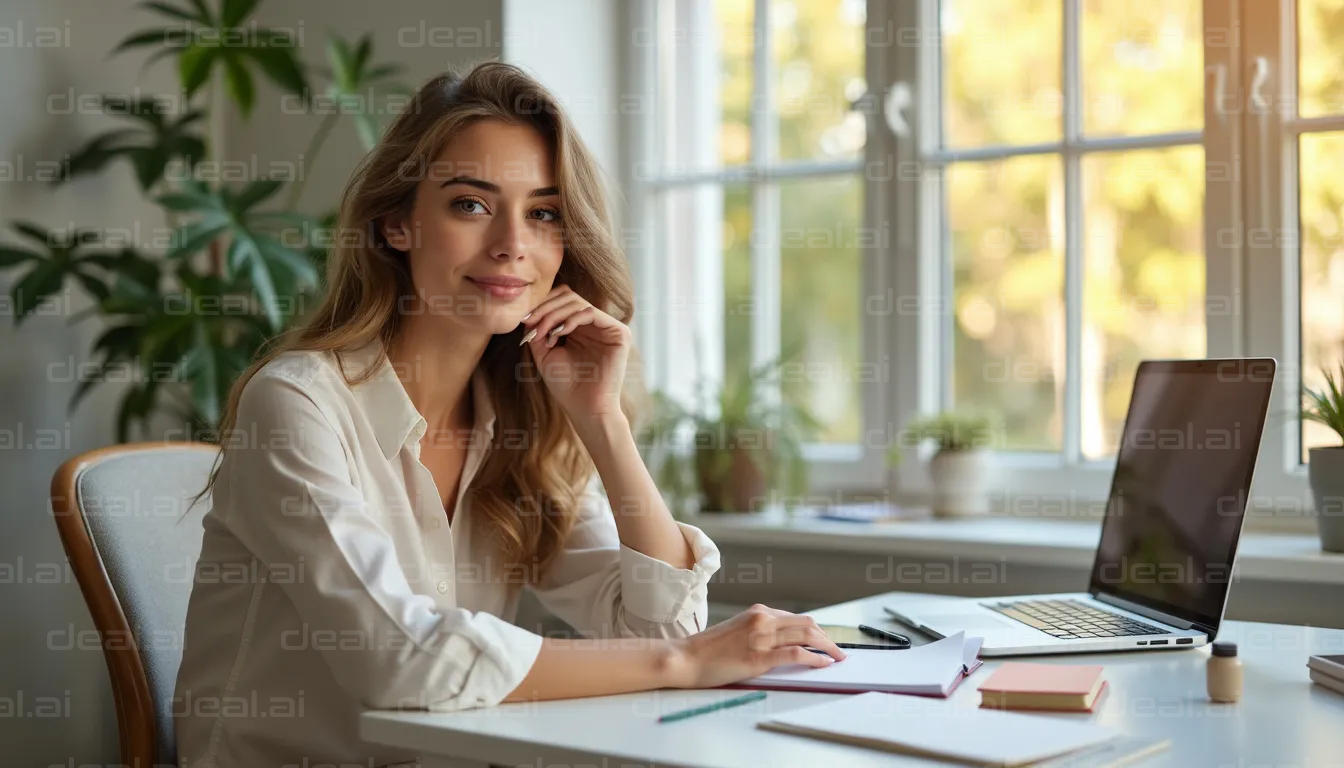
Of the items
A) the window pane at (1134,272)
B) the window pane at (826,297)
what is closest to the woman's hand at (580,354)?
the window pane at (826,297)

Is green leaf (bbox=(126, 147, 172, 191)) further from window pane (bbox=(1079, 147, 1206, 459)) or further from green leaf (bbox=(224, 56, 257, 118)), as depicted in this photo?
window pane (bbox=(1079, 147, 1206, 459))

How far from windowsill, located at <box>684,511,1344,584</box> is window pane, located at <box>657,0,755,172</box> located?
87cm

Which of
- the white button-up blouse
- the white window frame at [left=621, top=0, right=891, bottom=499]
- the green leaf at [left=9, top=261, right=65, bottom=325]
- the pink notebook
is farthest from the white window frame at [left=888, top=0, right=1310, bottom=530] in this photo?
the green leaf at [left=9, top=261, right=65, bottom=325]

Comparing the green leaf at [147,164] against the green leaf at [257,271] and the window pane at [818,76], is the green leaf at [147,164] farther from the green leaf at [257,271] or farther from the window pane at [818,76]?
the window pane at [818,76]

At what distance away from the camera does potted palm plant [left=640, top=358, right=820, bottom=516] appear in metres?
2.49

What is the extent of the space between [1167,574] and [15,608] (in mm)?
2309

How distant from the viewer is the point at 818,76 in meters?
2.70

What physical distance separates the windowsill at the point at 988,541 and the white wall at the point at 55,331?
3.82ft

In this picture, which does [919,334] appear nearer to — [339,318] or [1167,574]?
[1167,574]

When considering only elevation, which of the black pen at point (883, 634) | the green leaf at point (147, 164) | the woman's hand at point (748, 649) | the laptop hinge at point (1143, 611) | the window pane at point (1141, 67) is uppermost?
the window pane at point (1141, 67)

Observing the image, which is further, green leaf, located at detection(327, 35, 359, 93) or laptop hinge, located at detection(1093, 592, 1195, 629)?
green leaf, located at detection(327, 35, 359, 93)

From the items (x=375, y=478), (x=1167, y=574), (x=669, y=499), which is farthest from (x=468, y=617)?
(x=669, y=499)

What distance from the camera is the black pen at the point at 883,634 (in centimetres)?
149

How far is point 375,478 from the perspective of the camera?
5.02ft
